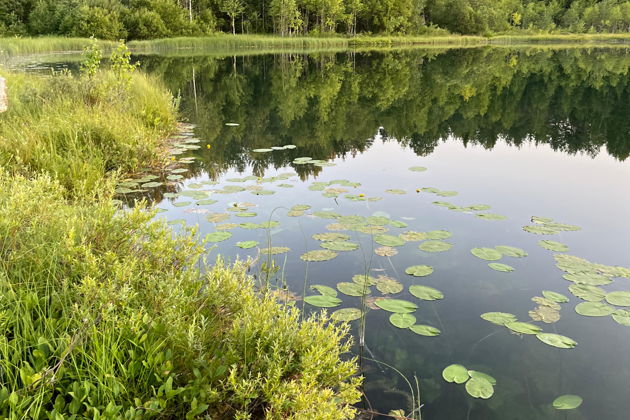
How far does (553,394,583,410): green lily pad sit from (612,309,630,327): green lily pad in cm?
103

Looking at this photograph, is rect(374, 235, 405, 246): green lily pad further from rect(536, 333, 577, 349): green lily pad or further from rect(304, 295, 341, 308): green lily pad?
rect(536, 333, 577, 349): green lily pad

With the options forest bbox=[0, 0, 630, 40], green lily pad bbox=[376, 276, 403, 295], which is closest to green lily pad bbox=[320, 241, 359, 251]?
green lily pad bbox=[376, 276, 403, 295]

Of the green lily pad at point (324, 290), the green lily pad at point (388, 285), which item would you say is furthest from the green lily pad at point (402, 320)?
the green lily pad at point (324, 290)

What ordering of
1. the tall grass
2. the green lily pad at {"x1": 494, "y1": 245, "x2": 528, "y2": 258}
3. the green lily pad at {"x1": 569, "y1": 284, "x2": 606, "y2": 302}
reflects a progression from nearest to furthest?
the green lily pad at {"x1": 569, "y1": 284, "x2": 606, "y2": 302}
the green lily pad at {"x1": 494, "y1": 245, "x2": 528, "y2": 258}
the tall grass

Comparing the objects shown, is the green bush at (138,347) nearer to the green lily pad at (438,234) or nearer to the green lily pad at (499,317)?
the green lily pad at (499,317)

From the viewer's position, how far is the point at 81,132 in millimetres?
7074

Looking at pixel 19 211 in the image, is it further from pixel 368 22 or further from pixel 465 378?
pixel 368 22

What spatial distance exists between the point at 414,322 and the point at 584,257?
2.67 metres

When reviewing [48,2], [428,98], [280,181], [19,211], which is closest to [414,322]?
[19,211]

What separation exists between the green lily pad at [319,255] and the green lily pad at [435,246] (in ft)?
3.51

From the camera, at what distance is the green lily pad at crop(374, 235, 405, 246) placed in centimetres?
500

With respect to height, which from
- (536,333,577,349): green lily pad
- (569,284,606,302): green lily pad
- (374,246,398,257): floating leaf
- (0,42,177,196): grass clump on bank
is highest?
(0,42,177,196): grass clump on bank

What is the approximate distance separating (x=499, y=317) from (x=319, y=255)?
6.29 ft

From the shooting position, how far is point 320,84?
20.0 meters
